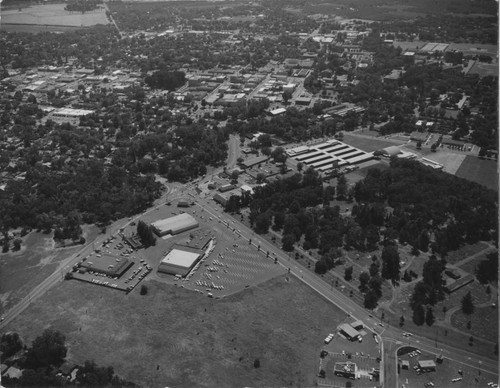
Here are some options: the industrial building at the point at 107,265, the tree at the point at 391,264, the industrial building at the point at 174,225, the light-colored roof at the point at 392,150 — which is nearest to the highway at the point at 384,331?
the tree at the point at 391,264

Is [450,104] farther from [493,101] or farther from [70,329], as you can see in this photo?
[70,329]

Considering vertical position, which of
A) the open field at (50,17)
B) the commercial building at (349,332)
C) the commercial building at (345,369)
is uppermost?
the commercial building at (345,369)

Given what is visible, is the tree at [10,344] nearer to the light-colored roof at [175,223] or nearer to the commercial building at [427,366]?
the light-colored roof at [175,223]

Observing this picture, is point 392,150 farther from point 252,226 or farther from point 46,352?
point 46,352

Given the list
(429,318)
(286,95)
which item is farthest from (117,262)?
(286,95)

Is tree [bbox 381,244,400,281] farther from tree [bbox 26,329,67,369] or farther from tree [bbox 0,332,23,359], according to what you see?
tree [bbox 0,332,23,359]

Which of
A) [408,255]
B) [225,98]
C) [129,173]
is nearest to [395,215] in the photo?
[408,255]

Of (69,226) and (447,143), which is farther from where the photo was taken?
(447,143)
